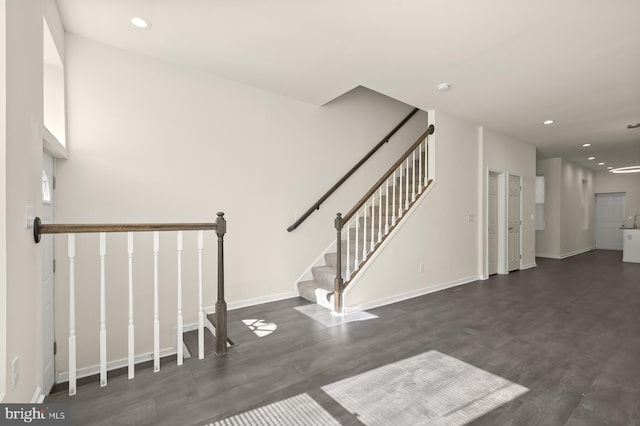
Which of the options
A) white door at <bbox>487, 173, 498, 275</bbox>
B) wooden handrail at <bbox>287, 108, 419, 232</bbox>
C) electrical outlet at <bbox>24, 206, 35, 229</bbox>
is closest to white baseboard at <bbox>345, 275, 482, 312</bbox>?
white door at <bbox>487, 173, 498, 275</bbox>

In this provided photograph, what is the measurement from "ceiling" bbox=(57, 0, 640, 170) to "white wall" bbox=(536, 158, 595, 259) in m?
4.43

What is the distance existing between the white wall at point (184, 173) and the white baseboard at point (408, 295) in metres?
1.03

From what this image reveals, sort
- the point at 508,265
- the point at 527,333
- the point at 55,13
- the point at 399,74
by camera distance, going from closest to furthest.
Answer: the point at 55,13 → the point at 527,333 → the point at 399,74 → the point at 508,265

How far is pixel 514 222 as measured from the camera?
6.33 m

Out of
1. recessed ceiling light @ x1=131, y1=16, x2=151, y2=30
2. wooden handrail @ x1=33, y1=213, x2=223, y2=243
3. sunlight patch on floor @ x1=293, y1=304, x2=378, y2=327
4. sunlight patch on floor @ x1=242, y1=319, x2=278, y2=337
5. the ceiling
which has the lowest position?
sunlight patch on floor @ x1=293, y1=304, x2=378, y2=327

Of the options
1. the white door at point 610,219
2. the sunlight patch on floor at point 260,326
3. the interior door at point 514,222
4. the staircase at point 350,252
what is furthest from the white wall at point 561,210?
the sunlight patch on floor at point 260,326

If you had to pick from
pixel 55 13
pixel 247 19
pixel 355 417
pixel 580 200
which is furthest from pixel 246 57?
pixel 580 200

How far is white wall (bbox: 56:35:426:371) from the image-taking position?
9.29 feet

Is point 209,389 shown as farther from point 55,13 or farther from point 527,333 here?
point 55,13

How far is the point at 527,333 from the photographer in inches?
115

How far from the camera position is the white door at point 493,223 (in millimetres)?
5793

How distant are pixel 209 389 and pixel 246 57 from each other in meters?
3.02

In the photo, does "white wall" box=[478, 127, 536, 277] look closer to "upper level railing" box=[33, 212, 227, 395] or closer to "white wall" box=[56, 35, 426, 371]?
"white wall" box=[56, 35, 426, 371]

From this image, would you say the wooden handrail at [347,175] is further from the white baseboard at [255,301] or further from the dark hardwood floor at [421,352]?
the dark hardwood floor at [421,352]
